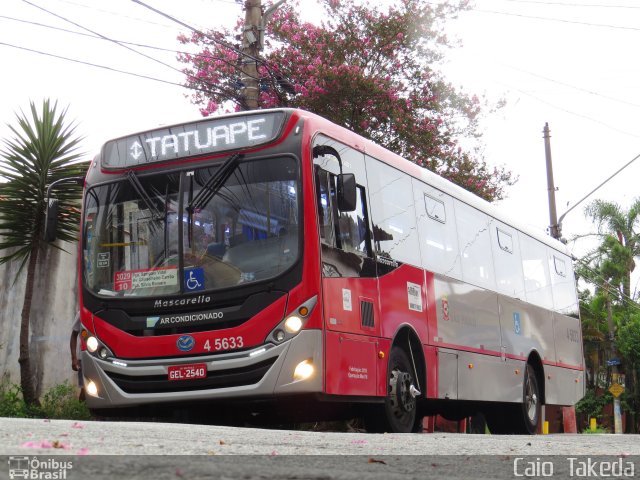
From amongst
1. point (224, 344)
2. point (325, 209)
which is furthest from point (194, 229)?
point (325, 209)

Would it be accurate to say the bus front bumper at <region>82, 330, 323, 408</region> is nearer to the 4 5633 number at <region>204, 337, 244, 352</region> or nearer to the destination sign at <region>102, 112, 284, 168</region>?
the 4 5633 number at <region>204, 337, 244, 352</region>

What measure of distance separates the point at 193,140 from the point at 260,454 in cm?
541

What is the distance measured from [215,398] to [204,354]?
1.40 feet

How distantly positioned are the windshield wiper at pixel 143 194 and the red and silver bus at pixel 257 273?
0.05 ft

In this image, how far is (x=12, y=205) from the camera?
14.4 metres

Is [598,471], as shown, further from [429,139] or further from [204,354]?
[429,139]

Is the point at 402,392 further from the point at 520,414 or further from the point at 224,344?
the point at 520,414

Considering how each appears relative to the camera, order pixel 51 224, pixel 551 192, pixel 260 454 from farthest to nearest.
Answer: pixel 551 192 → pixel 51 224 → pixel 260 454

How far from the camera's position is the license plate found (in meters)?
9.19

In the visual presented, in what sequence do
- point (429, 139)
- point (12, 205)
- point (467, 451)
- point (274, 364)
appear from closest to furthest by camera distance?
point (467, 451), point (274, 364), point (12, 205), point (429, 139)

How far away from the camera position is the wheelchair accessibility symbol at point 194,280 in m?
9.41

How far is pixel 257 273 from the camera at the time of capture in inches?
362

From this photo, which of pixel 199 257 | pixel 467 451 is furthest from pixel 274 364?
pixel 467 451

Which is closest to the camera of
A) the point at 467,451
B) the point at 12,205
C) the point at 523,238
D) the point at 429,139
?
the point at 467,451
